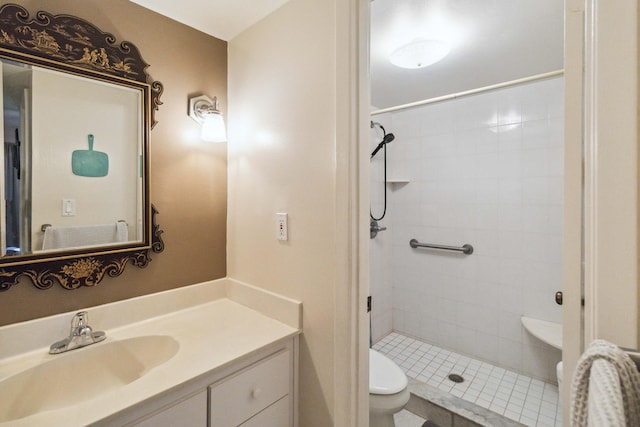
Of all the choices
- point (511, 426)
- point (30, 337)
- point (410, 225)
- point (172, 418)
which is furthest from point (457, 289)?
point (30, 337)

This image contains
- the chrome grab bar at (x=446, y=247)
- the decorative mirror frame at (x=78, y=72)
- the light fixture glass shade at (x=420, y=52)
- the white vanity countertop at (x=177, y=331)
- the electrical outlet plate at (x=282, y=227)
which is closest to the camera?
the white vanity countertop at (x=177, y=331)

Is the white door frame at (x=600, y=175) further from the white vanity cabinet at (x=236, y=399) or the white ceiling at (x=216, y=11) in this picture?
the white ceiling at (x=216, y=11)

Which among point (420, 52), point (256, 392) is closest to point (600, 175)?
point (256, 392)

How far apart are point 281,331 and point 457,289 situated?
1.93 m

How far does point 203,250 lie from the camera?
4.91 ft

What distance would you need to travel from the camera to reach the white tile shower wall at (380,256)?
2.69 m

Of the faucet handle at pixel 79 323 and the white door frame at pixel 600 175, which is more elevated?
the white door frame at pixel 600 175

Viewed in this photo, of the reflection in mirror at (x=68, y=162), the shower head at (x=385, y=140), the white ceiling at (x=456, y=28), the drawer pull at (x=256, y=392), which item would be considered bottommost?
the drawer pull at (x=256, y=392)

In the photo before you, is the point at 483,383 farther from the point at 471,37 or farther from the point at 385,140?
the point at 471,37

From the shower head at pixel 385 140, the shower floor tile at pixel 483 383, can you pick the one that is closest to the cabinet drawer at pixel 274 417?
Answer: the shower floor tile at pixel 483 383

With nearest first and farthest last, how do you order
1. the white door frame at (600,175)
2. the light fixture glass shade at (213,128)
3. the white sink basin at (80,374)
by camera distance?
the white door frame at (600,175), the white sink basin at (80,374), the light fixture glass shade at (213,128)

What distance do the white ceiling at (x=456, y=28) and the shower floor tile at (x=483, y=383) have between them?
216cm

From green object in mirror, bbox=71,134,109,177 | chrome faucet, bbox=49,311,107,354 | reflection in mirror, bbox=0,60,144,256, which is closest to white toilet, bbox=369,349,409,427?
chrome faucet, bbox=49,311,107,354

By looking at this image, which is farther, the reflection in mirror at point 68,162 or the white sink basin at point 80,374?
the reflection in mirror at point 68,162
